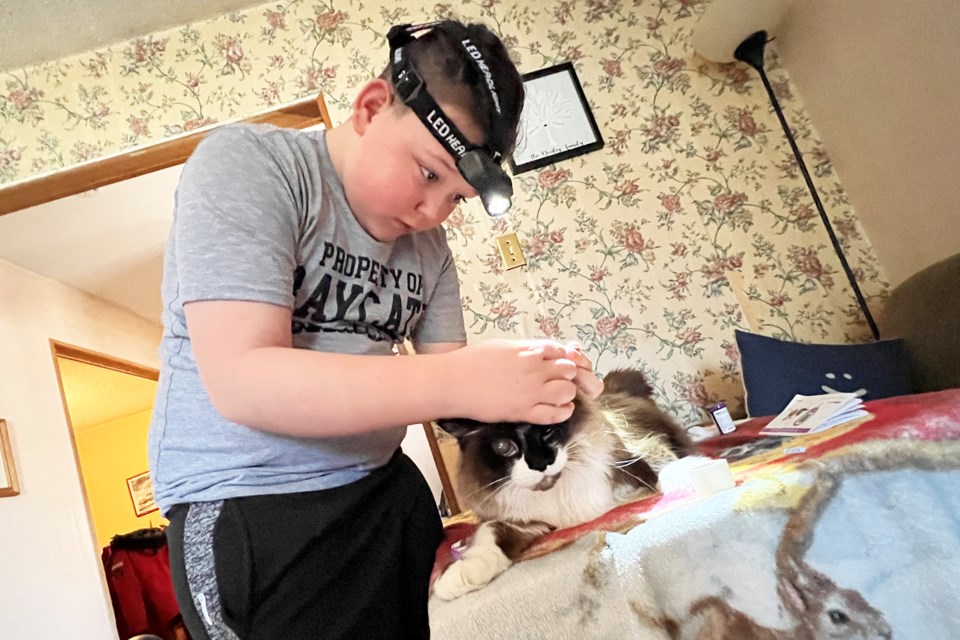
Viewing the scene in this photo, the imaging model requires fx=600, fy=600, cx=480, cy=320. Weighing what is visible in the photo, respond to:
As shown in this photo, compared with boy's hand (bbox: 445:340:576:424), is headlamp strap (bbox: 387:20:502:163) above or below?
above

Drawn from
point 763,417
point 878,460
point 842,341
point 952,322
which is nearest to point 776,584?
point 878,460

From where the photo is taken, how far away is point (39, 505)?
7.22 feet

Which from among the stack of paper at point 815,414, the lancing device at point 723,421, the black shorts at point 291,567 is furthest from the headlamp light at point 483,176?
the lancing device at point 723,421

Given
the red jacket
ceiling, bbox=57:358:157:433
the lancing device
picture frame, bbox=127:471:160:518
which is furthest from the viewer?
picture frame, bbox=127:471:160:518

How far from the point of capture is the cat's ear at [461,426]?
3.04ft

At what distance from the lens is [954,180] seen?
1552mm

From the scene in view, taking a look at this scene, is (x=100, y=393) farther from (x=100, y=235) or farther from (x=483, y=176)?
(x=483, y=176)

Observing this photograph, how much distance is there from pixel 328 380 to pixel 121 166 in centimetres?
175

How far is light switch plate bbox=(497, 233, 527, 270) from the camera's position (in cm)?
179

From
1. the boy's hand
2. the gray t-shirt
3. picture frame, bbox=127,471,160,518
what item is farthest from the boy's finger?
picture frame, bbox=127,471,160,518

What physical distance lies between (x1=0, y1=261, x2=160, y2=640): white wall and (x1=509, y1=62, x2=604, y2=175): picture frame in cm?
203

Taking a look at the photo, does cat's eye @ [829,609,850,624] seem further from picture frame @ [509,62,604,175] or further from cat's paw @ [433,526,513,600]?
picture frame @ [509,62,604,175]

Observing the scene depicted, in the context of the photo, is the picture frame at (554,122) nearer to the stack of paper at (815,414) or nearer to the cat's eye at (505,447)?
the stack of paper at (815,414)

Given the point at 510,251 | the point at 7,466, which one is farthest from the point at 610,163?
the point at 7,466
